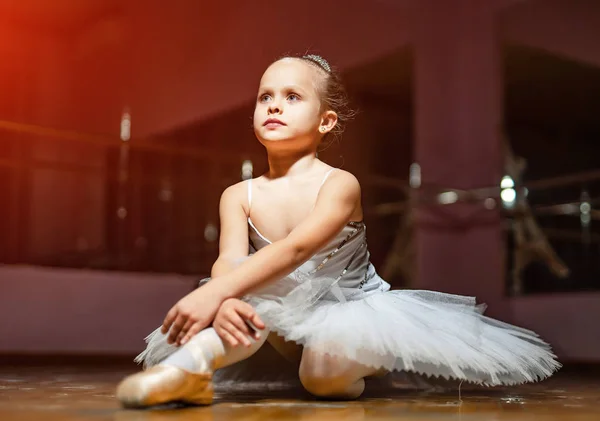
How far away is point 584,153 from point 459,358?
5.72m

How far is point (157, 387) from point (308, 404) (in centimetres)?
28

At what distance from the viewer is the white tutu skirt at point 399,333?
1.19 meters

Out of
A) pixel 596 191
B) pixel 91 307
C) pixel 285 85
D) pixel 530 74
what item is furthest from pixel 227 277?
pixel 596 191

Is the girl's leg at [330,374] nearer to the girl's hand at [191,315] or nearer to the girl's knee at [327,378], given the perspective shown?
the girl's knee at [327,378]

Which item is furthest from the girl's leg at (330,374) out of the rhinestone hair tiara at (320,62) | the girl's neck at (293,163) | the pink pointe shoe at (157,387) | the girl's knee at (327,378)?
the rhinestone hair tiara at (320,62)

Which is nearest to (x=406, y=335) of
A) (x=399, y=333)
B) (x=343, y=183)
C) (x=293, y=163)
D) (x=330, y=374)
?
(x=399, y=333)

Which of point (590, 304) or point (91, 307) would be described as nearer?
point (91, 307)

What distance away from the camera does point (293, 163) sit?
1.40 m

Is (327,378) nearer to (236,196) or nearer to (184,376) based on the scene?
(184,376)

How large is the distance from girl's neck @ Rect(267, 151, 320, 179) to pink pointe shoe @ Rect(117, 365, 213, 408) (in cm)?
46

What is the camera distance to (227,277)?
3.81 ft

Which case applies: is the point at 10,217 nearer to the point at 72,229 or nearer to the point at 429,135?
the point at 72,229

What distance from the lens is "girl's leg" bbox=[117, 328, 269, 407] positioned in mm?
1032

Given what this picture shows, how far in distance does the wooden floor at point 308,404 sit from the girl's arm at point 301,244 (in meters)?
0.18
